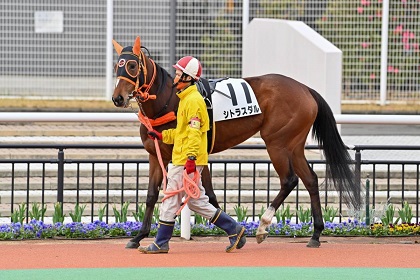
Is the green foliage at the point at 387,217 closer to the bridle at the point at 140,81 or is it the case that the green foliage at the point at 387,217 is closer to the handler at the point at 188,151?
the handler at the point at 188,151

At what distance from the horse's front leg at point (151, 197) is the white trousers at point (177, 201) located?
11.9 inches

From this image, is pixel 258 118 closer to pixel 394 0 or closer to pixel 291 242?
pixel 291 242

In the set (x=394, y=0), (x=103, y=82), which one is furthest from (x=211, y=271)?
(x=394, y=0)

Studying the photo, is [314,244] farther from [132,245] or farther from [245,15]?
[245,15]

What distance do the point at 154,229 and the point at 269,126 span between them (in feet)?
4.65

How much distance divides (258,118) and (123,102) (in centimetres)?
124

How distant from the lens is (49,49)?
20062mm

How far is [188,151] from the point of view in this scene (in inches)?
366

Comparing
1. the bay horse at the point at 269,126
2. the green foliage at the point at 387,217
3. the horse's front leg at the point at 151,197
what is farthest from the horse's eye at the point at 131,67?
the green foliage at the point at 387,217

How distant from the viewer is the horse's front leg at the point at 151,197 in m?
9.85

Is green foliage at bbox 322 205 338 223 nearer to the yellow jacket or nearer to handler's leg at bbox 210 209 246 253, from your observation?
handler's leg at bbox 210 209 246 253

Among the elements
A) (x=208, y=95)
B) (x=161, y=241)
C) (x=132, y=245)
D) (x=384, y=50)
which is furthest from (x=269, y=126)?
(x=384, y=50)

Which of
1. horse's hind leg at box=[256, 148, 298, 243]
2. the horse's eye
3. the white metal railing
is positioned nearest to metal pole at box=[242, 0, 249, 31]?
the white metal railing

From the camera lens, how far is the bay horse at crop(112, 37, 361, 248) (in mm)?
9719
